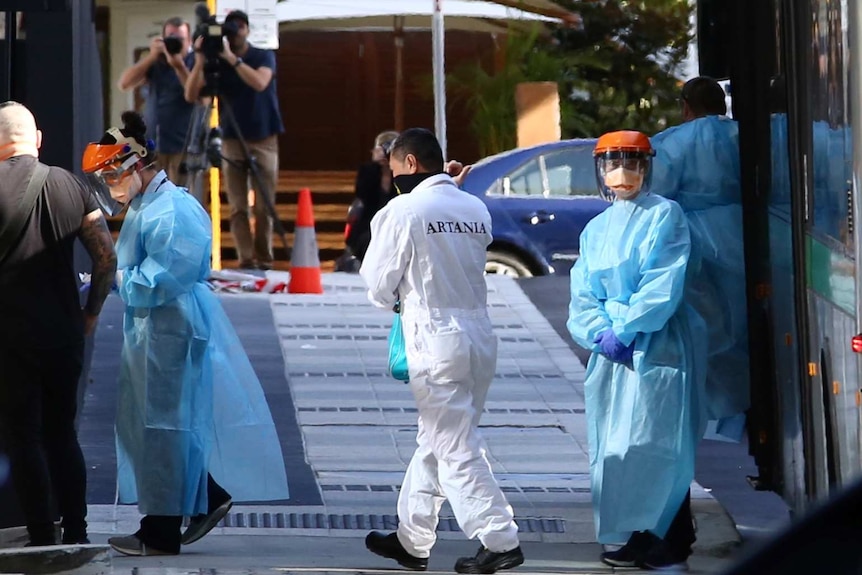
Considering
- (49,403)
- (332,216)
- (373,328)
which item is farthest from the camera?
(332,216)

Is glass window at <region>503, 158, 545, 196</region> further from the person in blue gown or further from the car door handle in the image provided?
the person in blue gown

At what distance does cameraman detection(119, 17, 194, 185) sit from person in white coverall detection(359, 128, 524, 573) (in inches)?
359

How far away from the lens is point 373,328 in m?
12.8

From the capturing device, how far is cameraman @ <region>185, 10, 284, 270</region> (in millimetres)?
14992

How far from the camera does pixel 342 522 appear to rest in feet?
24.8

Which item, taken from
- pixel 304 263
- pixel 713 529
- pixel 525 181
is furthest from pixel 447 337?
pixel 525 181

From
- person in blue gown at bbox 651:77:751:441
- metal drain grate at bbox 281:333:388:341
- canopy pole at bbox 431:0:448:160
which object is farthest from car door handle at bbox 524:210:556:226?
person in blue gown at bbox 651:77:751:441

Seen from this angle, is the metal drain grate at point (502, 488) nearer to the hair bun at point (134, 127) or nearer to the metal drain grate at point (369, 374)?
the hair bun at point (134, 127)

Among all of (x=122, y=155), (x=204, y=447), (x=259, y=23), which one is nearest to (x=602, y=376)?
(x=204, y=447)

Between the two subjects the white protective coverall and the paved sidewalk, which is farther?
the paved sidewalk

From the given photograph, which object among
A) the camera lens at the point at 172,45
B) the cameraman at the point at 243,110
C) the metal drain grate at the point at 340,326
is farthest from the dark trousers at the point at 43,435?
the camera lens at the point at 172,45

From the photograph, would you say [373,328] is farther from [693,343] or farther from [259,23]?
[693,343]

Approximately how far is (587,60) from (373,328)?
30.5 feet

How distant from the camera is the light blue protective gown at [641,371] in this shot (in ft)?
21.5
